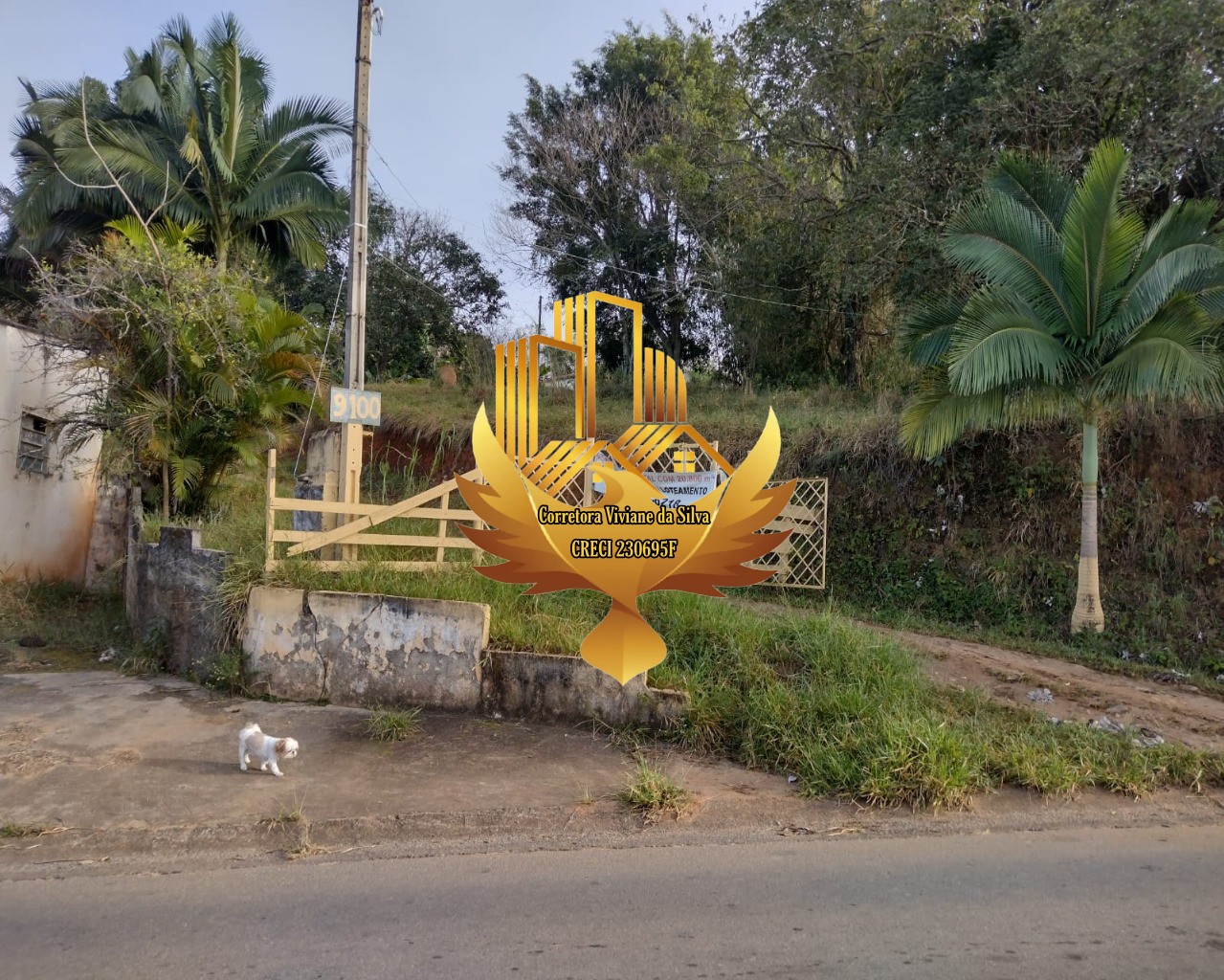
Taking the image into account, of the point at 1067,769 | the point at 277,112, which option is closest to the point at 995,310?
the point at 1067,769

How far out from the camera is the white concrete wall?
34.6ft

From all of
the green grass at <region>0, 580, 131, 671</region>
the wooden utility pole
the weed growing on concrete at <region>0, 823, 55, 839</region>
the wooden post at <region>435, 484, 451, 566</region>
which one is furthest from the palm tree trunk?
the green grass at <region>0, 580, 131, 671</region>

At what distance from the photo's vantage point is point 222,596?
22.6ft

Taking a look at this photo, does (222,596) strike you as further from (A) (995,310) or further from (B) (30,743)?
(A) (995,310)

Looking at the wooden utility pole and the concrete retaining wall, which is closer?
the concrete retaining wall

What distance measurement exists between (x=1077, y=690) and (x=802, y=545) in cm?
416

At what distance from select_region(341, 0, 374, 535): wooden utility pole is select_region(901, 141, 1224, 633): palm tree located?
5556 mm

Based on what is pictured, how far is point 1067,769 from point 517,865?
3.52 meters

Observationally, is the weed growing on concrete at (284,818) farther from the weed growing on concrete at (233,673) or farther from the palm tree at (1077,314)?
the palm tree at (1077,314)

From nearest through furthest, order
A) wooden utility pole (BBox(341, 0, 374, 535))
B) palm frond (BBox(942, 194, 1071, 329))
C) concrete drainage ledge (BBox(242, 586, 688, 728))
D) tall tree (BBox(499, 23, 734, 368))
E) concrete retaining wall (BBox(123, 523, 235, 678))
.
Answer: concrete drainage ledge (BBox(242, 586, 688, 728)) → concrete retaining wall (BBox(123, 523, 235, 678)) → wooden utility pole (BBox(341, 0, 374, 535)) → palm frond (BBox(942, 194, 1071, 329)) → tall tree (BBox(499, 23, 734, 368))

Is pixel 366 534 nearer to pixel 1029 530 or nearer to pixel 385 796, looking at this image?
pixel 385 796

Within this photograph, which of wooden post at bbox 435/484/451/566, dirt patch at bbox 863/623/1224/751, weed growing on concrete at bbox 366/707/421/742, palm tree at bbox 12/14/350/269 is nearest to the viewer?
weed growing on concrete at bbox 366/707/421/742

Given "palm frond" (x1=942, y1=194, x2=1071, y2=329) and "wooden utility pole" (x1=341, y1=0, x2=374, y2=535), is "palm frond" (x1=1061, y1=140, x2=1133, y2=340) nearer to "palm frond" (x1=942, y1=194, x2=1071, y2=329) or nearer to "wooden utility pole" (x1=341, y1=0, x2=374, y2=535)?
"palm frond" (x1=942, y1=194, x2=1071, y2=329)

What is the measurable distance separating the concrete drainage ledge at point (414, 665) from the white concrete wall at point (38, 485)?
20.1 feet
